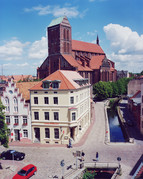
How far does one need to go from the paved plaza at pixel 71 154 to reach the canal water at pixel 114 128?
4.93 metres

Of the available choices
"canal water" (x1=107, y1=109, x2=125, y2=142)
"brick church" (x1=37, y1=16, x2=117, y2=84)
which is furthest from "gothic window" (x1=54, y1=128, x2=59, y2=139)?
"brick church" (x1=37, y1=16, x2=117, y2=84)

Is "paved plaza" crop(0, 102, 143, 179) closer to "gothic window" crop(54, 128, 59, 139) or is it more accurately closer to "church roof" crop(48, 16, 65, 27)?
"gothic window" crop(54, 128, 59, 139)

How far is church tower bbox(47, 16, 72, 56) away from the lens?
74000mm

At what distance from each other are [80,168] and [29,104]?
53.1 feet

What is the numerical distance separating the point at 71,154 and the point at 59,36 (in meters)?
58.0

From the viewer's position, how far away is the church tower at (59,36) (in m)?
74.0

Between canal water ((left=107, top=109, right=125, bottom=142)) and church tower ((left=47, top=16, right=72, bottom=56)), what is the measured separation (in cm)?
3552

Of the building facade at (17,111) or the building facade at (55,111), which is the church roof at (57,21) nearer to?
the building facade at (55,111)

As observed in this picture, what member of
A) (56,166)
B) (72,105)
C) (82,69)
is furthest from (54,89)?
(82,69)

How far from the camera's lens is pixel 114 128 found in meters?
46.6

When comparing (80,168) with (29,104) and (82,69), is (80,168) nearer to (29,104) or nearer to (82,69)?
(29,104)

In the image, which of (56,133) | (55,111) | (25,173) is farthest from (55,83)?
(25,173)

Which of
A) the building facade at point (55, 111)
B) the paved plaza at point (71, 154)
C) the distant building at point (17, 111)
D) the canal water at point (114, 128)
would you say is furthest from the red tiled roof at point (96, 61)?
the distant building at point (17, 111)

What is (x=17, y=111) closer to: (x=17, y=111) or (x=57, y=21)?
(x=17, y=111)
